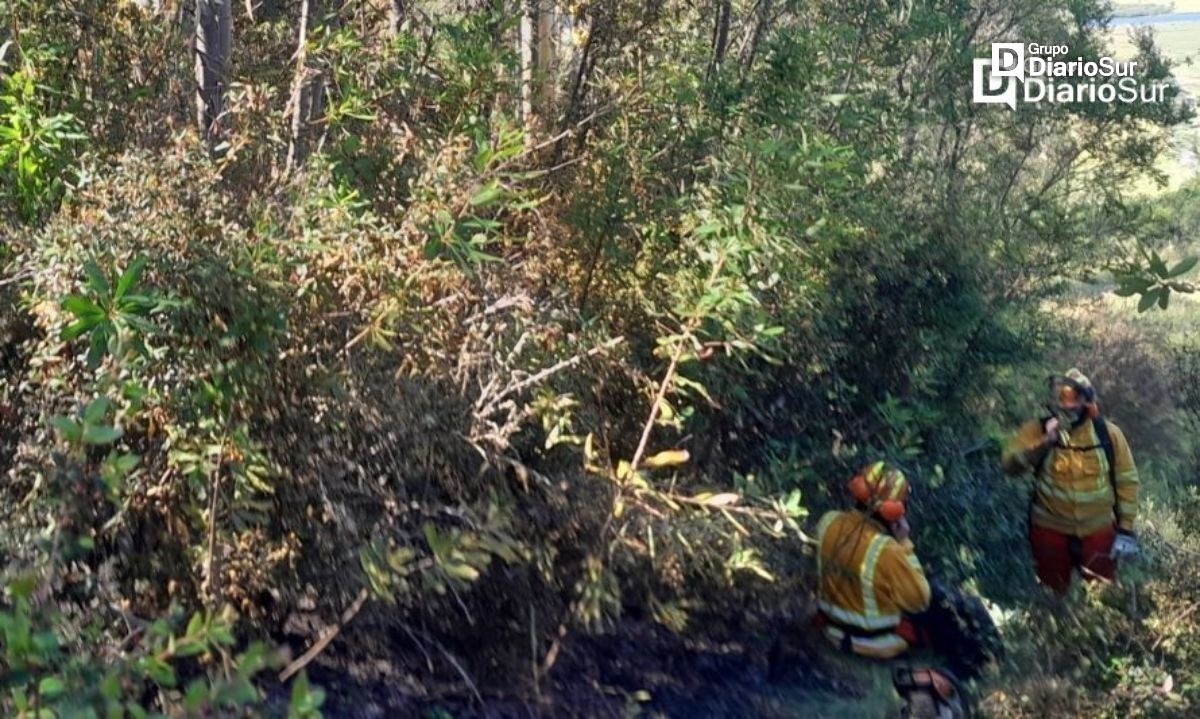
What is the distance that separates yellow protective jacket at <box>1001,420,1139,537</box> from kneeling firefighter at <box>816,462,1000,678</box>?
6.17ft

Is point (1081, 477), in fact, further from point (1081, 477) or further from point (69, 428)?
point (69, 428)

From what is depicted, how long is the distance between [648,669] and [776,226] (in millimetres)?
2140

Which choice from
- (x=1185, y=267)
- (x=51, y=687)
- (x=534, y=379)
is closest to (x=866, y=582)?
(x=1185, y=267)

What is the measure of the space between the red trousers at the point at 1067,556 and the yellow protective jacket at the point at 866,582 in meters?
2.12

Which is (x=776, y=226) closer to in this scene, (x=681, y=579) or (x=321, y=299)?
Result: (x=681, y=579)

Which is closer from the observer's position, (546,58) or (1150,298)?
(1150,298)

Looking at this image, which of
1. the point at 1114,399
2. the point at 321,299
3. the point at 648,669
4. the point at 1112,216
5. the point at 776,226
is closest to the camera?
the point at 321,299

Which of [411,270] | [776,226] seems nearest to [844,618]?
[776,226]

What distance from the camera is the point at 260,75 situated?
6254mm

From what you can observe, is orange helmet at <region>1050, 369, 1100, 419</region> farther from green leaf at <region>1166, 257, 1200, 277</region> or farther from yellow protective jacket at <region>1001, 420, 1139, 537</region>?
green leaf at <region>1166, 257, 1200, 277</region>

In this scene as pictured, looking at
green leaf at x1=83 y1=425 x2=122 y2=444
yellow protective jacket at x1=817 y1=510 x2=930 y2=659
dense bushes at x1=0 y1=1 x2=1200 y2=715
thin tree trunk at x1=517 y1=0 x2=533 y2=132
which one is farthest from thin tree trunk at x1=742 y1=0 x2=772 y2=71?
green leaf at x1=83 y1=425 x2=122 y2=444

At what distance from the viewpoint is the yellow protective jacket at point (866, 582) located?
5277mm

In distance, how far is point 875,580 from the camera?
17.4 feet

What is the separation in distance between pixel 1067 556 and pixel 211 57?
5675mm
